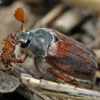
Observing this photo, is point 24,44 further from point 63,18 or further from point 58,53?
point 63,18

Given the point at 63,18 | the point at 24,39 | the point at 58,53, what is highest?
the point at 63,18

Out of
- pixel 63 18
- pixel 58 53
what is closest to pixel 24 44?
pixel 58 53

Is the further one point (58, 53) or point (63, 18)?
point (63, 18)

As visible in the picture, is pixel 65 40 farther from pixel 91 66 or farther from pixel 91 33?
pixel 91 33

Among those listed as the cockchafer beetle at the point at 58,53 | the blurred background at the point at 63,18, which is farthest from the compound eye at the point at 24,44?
the blurred background at the point at 63,18

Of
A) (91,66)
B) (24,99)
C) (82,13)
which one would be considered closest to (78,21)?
(82,13)

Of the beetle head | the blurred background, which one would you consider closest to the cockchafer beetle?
the beetle head

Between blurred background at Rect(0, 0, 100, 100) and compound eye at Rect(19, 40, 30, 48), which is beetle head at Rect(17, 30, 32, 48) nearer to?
compound eye at Rect(19, 40, 30, 48)

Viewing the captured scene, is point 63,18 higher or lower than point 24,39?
higher
